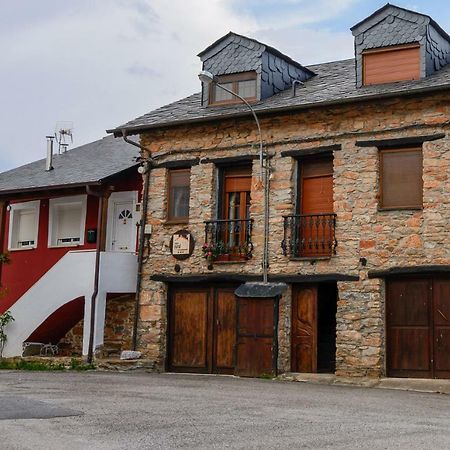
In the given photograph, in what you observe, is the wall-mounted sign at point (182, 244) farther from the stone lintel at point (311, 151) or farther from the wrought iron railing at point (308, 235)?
the stone lintel at point (311, 151)

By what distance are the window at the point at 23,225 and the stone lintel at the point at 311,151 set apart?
317 inches

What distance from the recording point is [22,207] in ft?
76.9

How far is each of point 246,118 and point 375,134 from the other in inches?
120

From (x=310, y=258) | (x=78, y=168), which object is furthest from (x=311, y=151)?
(x=78, y=168)

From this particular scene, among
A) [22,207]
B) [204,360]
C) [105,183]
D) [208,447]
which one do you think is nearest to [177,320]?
[204,360]

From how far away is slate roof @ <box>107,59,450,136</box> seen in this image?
17000 millimetres

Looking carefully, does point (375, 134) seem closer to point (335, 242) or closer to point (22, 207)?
point (335, 242)

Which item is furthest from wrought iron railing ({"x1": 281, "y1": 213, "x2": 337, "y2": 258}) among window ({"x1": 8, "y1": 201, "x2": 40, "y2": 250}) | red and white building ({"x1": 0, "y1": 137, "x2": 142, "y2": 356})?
window ({"x1": 8, "y1": 201, "x2": 40, "y2": 250})

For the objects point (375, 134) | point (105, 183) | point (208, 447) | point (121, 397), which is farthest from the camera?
point (105, 183)

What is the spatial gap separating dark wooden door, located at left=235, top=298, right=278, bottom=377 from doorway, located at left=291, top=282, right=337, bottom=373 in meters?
0.64

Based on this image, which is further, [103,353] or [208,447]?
[103,353]

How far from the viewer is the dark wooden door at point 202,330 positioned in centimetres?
1866

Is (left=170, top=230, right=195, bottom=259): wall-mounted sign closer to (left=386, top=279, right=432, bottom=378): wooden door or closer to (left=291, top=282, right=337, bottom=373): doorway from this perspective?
(left=291, top=282, right=337, bottom=373): doorway

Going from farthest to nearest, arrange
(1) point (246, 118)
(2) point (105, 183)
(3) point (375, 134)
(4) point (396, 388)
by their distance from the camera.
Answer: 1. (2) point (105, 183)
2. (1) point (246, 118)
3. (3) point (375, 134)
4. (4) point (396, 388)
